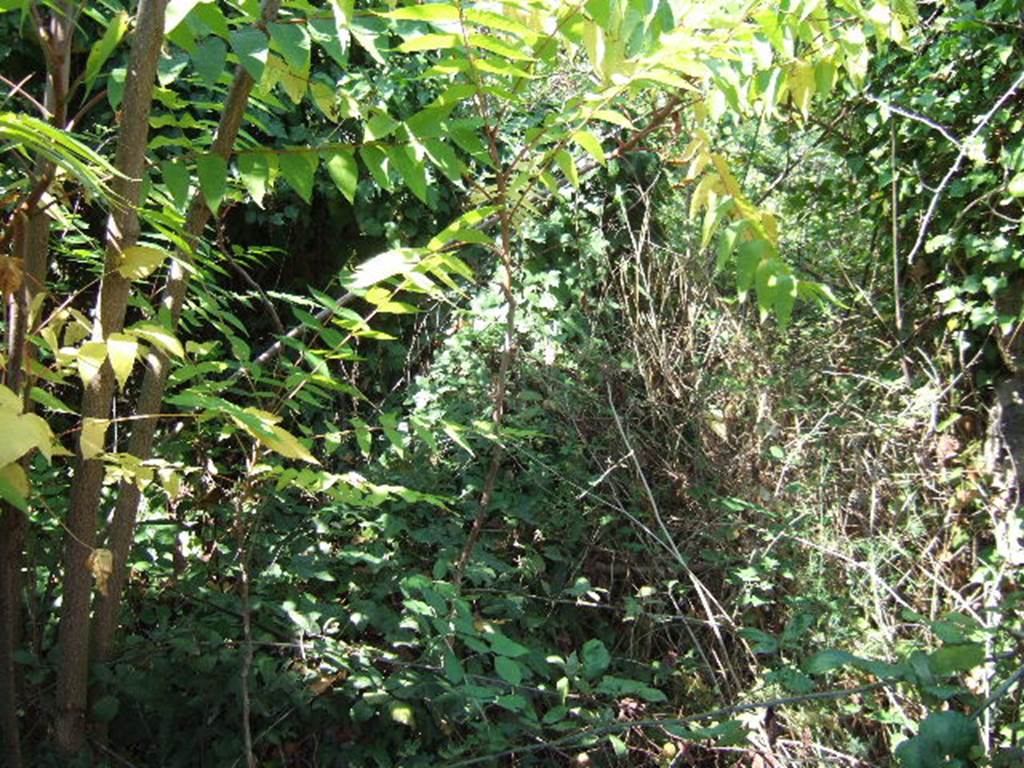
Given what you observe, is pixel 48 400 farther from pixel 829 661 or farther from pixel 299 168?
pixel 829 661

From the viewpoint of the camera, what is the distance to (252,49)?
1.44 meters

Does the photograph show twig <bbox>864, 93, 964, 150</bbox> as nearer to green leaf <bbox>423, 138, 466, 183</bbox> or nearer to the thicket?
the thicket

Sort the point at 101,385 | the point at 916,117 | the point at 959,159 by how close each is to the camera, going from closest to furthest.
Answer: the point at 101,385, the point at 959,159, the point at 916,117

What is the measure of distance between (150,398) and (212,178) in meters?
0.60

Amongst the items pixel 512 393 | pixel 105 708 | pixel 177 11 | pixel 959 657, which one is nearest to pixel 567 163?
pixel 177 11

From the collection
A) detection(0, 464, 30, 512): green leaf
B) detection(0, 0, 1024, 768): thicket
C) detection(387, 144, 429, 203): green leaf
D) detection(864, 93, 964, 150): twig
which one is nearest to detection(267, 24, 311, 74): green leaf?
detection(0, 0, 1024, 768): thicket

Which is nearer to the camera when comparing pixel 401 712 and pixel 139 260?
pixel 139 260

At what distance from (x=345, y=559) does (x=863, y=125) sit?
3.45m

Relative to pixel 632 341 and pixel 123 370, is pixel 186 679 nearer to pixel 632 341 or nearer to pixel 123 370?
pixel 123 370

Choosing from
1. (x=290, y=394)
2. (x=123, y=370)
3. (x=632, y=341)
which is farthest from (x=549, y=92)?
(x=123, y=370)

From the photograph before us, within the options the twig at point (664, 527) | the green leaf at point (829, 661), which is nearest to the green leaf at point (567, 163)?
the green leaf at point (829, 661)

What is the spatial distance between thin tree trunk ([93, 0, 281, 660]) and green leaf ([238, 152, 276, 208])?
50 mm

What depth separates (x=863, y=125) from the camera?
15.6 ft

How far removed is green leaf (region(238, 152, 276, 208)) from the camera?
173 cm
